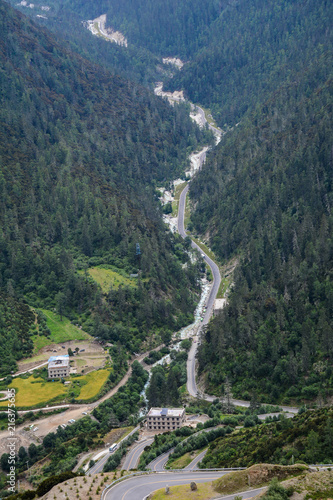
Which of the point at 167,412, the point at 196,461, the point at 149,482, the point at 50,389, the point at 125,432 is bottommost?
the point at 196,461

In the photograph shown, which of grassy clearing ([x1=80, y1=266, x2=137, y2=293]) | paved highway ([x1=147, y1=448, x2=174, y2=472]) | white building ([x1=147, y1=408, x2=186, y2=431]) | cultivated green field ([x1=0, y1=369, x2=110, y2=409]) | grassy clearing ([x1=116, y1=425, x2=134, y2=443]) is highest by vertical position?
grassy clearing ([x1=80, y1=266, x2=137, y2=293])

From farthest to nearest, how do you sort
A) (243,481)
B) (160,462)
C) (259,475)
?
(160,462) → (243,481) → (259,475)

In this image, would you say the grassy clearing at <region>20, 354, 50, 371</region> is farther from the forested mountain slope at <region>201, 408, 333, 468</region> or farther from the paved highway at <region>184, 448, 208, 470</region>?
the forested mountain slope at <region>201, 408, 333, 468</region>

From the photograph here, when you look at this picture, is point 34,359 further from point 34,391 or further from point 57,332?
point 57,332

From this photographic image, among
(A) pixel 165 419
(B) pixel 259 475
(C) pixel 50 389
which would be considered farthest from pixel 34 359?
(B) pixel 259 475

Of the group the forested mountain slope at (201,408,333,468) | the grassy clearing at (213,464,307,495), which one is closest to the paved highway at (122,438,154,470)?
the forested mountain slope at (201,408,333,468)

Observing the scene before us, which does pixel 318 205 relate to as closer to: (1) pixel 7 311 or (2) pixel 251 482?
(1) pixel 7 311

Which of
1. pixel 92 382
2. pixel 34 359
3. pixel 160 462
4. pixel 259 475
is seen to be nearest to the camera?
pixel 259 475
